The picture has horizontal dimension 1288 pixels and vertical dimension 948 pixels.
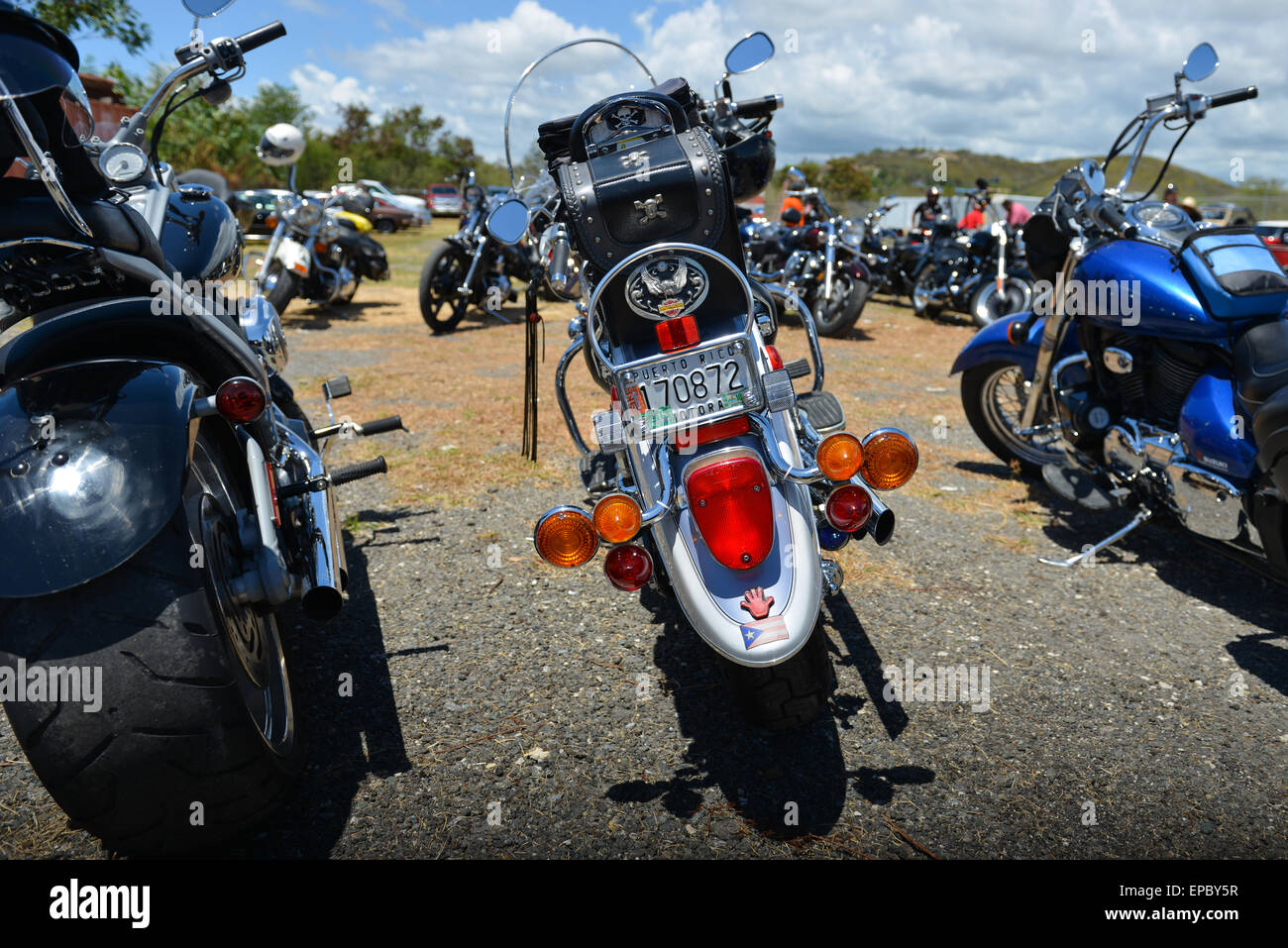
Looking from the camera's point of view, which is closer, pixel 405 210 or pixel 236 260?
pixel 236 260

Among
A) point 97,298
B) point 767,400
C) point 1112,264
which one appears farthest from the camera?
point 1112,264

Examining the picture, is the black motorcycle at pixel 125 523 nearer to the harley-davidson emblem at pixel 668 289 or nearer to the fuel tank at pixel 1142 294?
the harley-davidson emblem at pixel 668 289

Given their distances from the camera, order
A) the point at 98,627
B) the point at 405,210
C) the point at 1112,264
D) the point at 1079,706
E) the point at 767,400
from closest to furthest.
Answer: the point at 98,627
the point at 767,400
the point at 1079,706
the point at 1112,264
the point at 405,210

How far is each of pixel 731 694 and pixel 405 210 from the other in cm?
3228

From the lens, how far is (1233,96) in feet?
13.1

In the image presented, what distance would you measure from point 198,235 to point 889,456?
2321mm

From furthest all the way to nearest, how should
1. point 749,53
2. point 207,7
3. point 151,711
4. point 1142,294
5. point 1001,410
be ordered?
point 1001,410
point 1142,294
point 749,53
point 207,7
point 151,711

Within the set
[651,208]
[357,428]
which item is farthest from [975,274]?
[651,208]

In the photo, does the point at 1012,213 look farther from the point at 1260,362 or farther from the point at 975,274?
the point at 1260,362

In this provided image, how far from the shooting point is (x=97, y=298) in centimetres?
218
